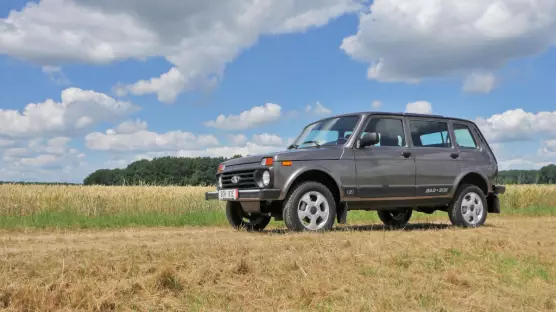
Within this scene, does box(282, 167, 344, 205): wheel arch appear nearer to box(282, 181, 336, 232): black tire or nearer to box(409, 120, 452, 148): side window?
box(282, 181, 336, 232): black tire

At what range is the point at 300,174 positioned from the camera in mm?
9086

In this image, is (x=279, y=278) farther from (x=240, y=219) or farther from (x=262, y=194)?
(x=240, y=219)

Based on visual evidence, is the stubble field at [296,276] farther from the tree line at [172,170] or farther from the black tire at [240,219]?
the tree line at [172,170]

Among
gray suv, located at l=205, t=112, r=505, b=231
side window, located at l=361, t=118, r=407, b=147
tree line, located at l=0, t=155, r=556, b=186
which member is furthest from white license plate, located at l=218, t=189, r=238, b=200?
tree line, located at l=0, t=155, r=556, b=186

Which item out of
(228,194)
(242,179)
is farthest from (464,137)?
(228,194)

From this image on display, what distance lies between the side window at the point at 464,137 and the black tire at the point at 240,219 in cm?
410

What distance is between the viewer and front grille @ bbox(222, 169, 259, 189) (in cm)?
933

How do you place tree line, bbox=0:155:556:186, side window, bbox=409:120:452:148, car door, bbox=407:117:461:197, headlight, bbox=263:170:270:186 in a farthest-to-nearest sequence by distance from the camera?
tree line, bbox=0:155:556:186 < side window, bbox=409:120:452:148 < car door, bbox=407:117:461:197 < headlight, bbox=263:170:270:186

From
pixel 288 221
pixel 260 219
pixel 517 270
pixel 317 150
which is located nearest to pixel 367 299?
pixel 517 270

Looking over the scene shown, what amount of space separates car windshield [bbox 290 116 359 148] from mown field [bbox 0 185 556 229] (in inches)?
200

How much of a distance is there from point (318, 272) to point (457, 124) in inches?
258

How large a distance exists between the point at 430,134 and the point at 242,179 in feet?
12.6

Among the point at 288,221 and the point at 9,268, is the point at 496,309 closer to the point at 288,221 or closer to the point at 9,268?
the point at 288,221

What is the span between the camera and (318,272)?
6008 millimetres
